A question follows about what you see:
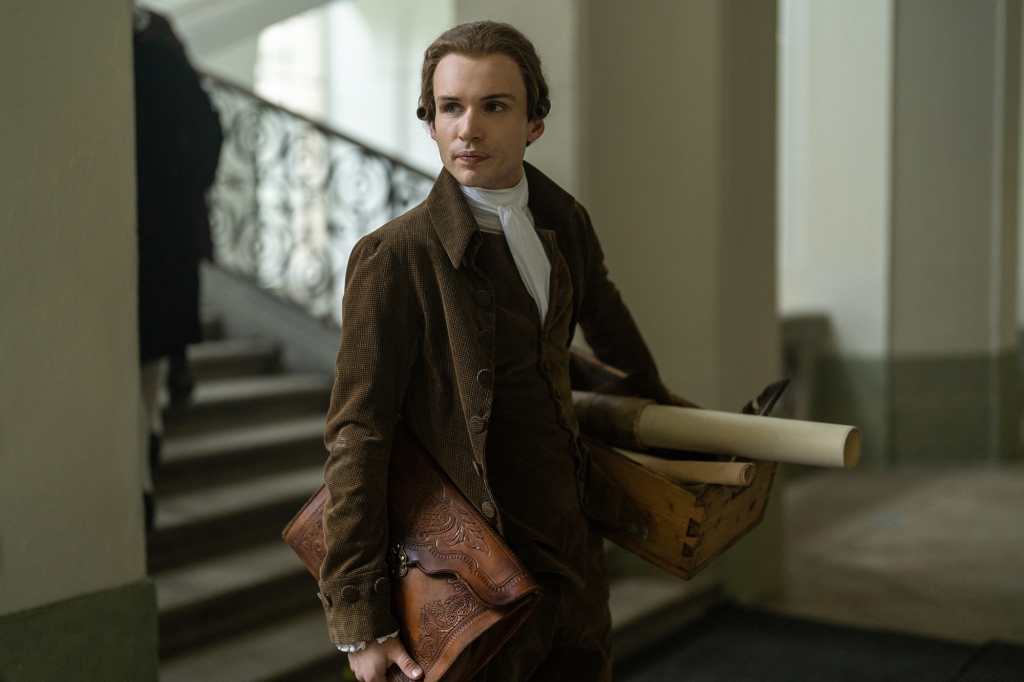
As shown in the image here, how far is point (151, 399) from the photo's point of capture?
329cm

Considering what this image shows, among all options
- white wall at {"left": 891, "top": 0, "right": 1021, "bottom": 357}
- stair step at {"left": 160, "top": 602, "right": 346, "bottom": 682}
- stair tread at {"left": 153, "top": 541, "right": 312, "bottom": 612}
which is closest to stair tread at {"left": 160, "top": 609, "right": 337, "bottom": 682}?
stair step at {"left": 160, "top": 602, "right": 346, "bottom": 682}

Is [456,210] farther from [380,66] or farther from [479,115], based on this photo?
[380,66]

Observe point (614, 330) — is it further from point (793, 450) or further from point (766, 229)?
point (766, 229)

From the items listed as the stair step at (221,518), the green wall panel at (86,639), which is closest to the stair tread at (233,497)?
the stair step at (221,518)

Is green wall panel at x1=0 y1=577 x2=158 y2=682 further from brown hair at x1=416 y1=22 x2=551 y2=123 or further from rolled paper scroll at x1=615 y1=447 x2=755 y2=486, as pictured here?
brown hair at x1=416 y1=22 x2=551 y2=123

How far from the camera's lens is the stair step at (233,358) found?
4949 millimetres

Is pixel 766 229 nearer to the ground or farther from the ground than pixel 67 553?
farther from the ground

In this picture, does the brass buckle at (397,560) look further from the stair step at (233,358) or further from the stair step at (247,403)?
the stair step at (233,358)

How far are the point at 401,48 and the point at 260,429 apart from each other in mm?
5903

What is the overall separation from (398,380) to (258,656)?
6.01 feet

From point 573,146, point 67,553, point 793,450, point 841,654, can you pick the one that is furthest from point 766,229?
point 67,553

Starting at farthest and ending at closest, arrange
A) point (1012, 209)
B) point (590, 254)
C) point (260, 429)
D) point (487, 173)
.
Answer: point (1012, 209), point (260, 429), point (590, 254), point (487, 173)

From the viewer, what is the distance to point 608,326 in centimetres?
190

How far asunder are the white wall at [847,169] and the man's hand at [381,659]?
5736 mm
